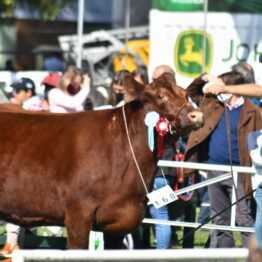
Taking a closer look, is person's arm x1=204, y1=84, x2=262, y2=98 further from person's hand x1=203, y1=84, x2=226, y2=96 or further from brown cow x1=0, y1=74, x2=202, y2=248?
brown cow x1=0, y1=74, x2=202, y2=248

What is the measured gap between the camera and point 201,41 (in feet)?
43.1

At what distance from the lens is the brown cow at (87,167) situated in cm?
641

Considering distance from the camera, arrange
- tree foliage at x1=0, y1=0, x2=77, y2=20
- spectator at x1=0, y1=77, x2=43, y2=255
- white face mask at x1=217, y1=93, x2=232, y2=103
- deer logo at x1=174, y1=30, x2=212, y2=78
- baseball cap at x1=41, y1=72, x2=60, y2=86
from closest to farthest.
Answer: white face mask at x1=217, y1=93, x2=232, y2=103
spectator at x1=0, y1=77, x2=43, y2=255
baseball cap at x1=41, y1=72, x2=60, y2=86
deer logo at x1=174, y1=30, x2=212, y2=78
tree foliage at x1=0, y1=0, x2=77, y2=20

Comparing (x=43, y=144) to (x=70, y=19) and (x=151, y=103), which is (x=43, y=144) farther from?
(x=70, y=19)

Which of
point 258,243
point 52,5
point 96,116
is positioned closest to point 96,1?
point 52,5

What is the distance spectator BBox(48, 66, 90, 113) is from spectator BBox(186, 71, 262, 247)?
6.56ft

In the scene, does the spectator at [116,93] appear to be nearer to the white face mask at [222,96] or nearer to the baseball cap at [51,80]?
the baseball cap at [51,80]

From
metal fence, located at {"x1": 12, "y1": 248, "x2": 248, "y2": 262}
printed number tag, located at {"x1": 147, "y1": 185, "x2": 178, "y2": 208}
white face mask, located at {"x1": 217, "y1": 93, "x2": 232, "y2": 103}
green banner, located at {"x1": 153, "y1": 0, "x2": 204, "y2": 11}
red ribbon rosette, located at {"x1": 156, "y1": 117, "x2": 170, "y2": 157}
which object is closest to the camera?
metal fence, located at {"x1": 12, "y1": 248, "x2": 248, "y2": 262}

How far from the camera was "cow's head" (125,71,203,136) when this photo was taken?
20.7ft

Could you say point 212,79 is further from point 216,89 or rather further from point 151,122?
point 151,122

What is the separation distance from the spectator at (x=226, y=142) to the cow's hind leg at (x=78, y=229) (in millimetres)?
2402

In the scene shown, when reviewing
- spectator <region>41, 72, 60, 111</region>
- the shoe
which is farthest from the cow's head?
spectator <region>41, 72, 60, 111</region>

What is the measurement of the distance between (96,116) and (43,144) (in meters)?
0.46

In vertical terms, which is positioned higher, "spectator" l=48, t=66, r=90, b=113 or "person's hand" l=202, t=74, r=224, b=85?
"person's hand" l=202, t=74, r=224, b=85
